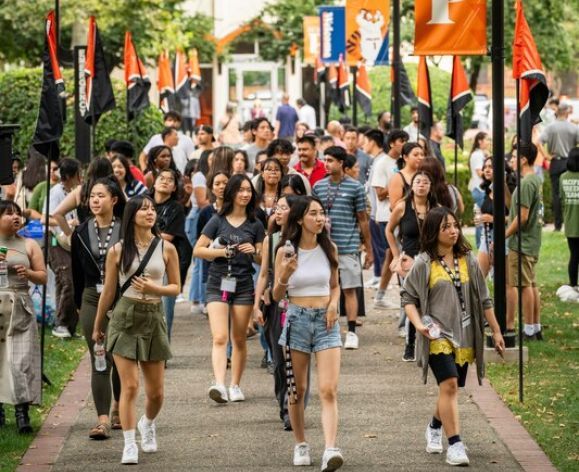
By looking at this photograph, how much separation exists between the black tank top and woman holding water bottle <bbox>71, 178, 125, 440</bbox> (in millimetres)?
3111

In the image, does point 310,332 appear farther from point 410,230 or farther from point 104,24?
point 104,24

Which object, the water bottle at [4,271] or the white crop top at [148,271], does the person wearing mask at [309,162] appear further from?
→ the white crop top at [148,271]

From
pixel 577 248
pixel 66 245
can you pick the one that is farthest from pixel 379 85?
pixel 66 245

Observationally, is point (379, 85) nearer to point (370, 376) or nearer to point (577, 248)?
point (577, 248)

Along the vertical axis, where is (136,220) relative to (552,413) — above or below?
above

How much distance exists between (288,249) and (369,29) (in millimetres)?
16158

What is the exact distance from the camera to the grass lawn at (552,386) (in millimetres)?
9945

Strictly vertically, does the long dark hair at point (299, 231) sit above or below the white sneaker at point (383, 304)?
above

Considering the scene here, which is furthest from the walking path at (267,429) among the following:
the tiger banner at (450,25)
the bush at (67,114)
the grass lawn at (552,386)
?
the bush at (67,114)

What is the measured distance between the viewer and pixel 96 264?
10.2 metres

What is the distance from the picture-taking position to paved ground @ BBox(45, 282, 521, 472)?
30.9ft

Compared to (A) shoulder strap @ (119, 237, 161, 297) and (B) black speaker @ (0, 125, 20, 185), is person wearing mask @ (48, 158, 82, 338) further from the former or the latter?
(A) shoulder strap @ (119, 237, 161, 297)

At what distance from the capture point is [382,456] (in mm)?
9570

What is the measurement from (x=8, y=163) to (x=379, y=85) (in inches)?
1200
